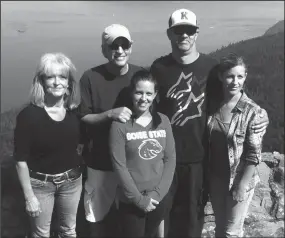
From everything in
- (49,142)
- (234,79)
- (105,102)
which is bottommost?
(49,142)

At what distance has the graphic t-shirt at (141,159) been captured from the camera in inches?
127

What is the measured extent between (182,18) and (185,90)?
67 centimetres

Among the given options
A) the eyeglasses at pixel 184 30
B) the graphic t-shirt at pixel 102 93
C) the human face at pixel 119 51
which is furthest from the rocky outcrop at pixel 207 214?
the eyeglasses at pixel 184 30

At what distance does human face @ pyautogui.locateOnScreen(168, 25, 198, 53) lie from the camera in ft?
11.2

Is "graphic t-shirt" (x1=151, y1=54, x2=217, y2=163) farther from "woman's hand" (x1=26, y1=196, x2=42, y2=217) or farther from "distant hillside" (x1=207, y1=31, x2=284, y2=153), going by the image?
"distant hillside" (x1=207, y1=31, x2=284, y2=153)

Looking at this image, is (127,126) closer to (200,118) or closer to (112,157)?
(112,157)

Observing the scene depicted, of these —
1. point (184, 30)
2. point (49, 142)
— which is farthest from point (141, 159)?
point (184, 30)

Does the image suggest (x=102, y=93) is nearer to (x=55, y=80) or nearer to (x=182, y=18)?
(x=55, y=80)

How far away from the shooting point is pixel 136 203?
3.26 metres

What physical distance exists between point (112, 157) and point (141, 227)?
71 centimetres

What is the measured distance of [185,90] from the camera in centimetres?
340

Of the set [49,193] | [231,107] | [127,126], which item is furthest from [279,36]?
[49,193]

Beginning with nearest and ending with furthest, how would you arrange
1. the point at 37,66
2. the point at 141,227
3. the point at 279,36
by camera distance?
the point at 37,66 < the point at 141,227 < the point at 279,36

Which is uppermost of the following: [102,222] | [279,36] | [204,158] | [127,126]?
[279,36]
